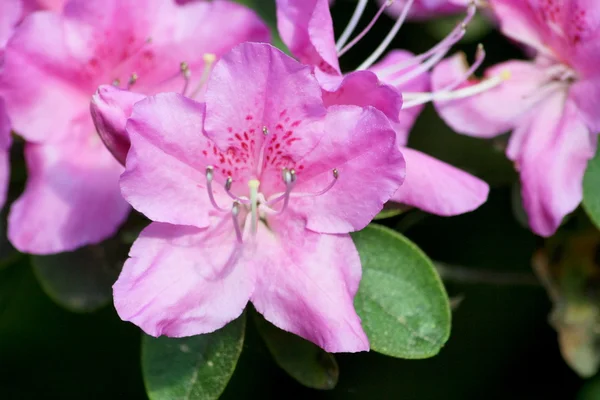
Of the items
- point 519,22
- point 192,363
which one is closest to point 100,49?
point 192,363

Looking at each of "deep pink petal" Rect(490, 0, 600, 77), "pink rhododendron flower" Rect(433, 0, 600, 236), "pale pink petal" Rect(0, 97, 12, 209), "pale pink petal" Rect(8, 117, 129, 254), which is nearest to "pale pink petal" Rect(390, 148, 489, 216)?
"pink rhododendron flower" Rect(433, 0, 600, 236)

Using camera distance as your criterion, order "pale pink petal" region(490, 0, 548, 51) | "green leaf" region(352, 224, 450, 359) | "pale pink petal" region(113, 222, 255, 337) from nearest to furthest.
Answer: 1. "pale pink petal" region(113, 222, 255, 337)
2. "green leaf" region(352, 224, 450, 359)
3. "pale pink petal" region(490, 0, 548, 51)

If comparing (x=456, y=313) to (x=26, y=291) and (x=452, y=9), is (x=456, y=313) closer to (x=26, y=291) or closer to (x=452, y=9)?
(x=452, y=9)

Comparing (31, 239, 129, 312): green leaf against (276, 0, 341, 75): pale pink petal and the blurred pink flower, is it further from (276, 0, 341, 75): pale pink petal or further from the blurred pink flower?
(276, 0, 341, 75): pale pink petal

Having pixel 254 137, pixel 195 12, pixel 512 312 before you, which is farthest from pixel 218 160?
pixel 512 312

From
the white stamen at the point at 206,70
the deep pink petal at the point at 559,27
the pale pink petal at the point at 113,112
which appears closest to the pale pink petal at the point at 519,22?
the deep pink petal at the point at 559,27

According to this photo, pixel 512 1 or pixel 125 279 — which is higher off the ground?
pixel 512 1

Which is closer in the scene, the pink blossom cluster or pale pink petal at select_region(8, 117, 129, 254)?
the pink blossom cluster
